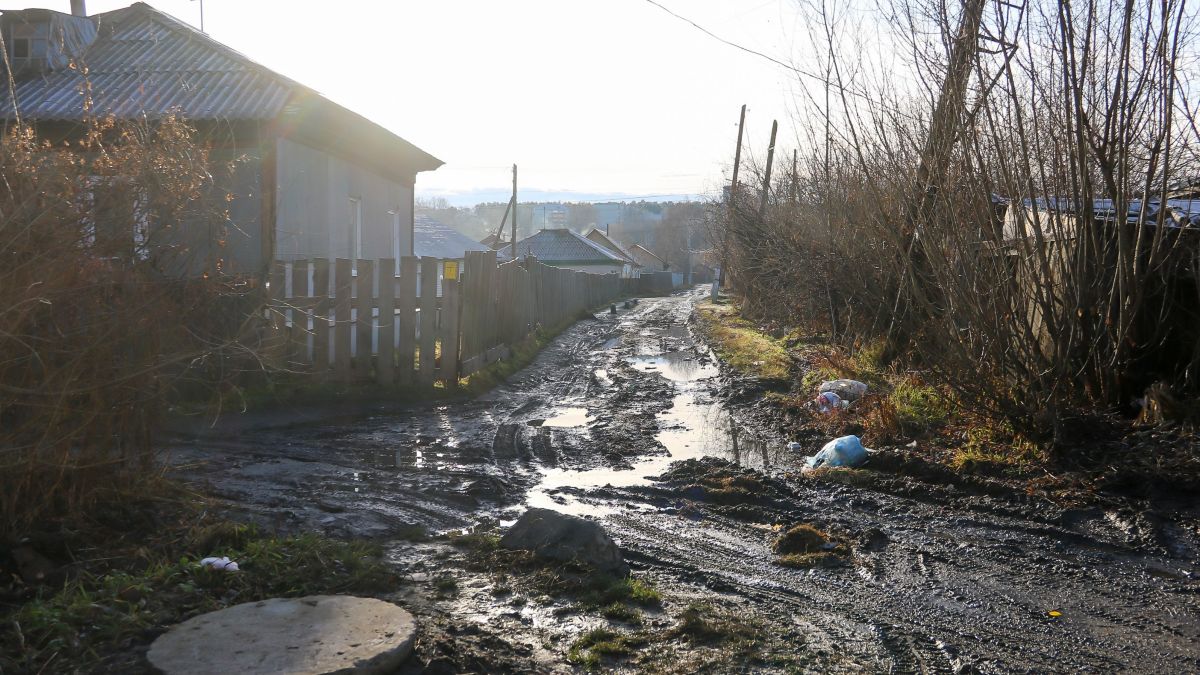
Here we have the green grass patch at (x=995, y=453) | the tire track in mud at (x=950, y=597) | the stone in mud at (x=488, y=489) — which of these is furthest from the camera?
the green grass patch at (x=995, y=453)

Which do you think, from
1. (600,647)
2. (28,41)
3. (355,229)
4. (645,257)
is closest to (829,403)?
(600,647)

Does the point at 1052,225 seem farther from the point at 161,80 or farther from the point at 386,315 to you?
the point at 161,80

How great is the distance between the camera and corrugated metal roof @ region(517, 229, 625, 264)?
7588 cm

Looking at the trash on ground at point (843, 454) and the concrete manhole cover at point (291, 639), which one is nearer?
the concrete manhole cover at point (291, 639)

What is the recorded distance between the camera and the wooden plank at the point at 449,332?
38.1 ft

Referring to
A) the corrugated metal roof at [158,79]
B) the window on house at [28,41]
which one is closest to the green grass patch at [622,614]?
the corrugated metal roof at [158,79]

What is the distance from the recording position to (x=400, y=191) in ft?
62.0

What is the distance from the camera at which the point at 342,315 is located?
35.6 ft

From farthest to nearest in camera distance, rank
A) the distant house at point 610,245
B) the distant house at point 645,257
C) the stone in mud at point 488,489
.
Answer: the distant house at point 645,257 → the distant house at point 610,245 → the stone in mud at point 488,489

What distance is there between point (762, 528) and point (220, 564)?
3.28 metres

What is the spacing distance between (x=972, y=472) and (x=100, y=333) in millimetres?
5937

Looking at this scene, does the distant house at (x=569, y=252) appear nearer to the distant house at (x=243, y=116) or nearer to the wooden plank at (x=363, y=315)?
the distant house at (x=243, y=116)

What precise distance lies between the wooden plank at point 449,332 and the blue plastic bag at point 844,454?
5.20 metres

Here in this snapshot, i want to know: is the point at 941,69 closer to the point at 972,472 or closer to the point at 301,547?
the point at 972,472
